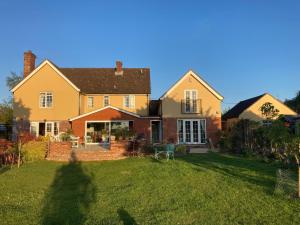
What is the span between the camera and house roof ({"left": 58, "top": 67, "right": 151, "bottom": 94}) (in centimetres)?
3466

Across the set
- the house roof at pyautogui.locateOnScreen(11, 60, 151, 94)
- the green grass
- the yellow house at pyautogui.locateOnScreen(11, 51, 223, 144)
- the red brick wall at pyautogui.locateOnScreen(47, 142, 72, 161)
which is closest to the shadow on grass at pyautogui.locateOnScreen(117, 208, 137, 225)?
the green grass

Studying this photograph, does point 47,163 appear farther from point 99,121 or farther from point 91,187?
point 99,121

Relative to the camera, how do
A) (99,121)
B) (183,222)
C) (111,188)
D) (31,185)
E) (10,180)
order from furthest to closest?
(99,121) → (10,180) → (31,185) → (111,188) → (183,222)

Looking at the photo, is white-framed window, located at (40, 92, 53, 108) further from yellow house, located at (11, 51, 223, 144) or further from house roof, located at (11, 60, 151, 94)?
house roof, located at (11, 60, 151, 94)

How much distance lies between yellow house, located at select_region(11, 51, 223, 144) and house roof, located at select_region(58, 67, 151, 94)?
4.3 inches

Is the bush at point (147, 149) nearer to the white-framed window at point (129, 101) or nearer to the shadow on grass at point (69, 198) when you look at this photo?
the shadow on grass at point (69, 198)

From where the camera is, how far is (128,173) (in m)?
14.5

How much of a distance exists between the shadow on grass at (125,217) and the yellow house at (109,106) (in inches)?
811

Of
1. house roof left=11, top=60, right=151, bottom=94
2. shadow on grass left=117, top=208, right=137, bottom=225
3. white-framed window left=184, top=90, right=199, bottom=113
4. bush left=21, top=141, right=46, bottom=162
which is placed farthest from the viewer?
house roof left=11, top=60, right=151, bottom=94

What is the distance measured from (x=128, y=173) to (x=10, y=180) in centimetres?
530

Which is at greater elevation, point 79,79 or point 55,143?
point 79,79

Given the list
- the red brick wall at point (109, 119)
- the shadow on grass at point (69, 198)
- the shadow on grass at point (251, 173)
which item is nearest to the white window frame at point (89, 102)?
the red brick wall at point (109, 119)

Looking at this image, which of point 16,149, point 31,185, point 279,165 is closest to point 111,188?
point 31,185

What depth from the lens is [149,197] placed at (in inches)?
396
